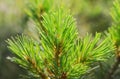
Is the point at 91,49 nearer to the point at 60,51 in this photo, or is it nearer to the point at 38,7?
the point at 60,51

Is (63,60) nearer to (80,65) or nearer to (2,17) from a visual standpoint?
(80,65)

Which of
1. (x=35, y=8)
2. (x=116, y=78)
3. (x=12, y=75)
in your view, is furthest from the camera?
(x=12, y=75)

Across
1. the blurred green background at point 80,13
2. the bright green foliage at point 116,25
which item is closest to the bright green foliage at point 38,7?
the bright green foliage at point 116,25

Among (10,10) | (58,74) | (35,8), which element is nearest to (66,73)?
(58,74)

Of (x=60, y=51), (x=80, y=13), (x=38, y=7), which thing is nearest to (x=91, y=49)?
(x=60, y=51)

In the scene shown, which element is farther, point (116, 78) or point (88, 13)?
point (88, 13)

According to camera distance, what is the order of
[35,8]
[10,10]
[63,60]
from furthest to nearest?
[10,10], [35,8], [63,60]

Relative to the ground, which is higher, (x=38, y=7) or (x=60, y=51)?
(x=38, y=7)

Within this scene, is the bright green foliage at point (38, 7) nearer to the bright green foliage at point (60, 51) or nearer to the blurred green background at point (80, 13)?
the bright green foliage at point (60, 51)

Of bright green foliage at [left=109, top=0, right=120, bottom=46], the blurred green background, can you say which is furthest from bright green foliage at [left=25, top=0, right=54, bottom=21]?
the blurred green background
